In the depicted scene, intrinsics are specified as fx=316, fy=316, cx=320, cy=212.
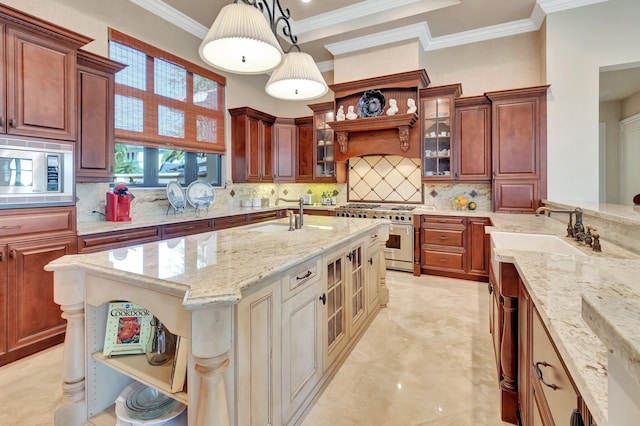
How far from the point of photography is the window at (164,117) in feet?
11.6

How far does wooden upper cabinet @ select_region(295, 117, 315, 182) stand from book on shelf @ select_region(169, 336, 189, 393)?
14.4ft

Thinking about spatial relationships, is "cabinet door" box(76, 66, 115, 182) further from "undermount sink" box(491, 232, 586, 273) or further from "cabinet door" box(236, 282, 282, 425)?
"undermount sink" box(491, 232, 586, 273)

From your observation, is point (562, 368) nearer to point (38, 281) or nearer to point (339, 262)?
point (339, 262)

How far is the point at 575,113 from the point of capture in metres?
3.75

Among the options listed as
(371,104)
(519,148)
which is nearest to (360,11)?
(371,104)

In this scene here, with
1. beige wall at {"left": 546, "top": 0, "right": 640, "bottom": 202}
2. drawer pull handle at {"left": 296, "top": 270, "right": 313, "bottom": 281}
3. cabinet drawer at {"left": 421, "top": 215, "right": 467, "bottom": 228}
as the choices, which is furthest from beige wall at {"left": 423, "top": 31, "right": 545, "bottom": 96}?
drawer pull handle at {"left": 296, "top": 270, "right": 313, "bottom": 281}

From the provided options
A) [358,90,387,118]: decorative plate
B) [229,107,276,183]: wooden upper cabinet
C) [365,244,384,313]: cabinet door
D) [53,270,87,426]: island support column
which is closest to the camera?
[53,270,87,426]: island support column

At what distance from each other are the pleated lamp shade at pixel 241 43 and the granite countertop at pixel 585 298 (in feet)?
5.67

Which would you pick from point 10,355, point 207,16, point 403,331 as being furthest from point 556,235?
point 207,16

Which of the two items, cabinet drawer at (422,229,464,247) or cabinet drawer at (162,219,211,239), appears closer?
cabinet drawer at (162,219,211,239)

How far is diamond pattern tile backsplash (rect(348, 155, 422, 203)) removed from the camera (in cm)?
491

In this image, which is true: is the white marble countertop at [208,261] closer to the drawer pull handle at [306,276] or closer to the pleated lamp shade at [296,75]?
the drawer pull handle at [306,276]

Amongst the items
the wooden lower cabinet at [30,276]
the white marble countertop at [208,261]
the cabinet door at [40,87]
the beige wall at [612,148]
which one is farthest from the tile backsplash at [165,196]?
the beige wall at [612,148]

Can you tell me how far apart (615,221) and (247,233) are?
2.30m
